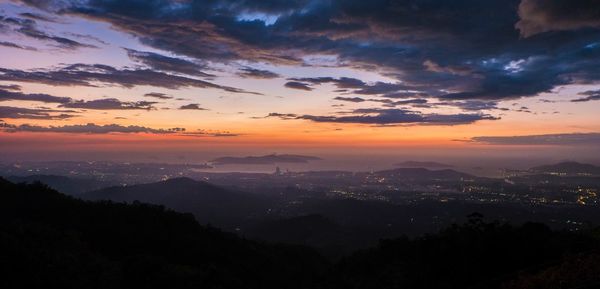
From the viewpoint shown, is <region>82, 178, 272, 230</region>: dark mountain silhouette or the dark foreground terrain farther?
<region>82, 178, 272, 230</region>: dark mountain silhouette

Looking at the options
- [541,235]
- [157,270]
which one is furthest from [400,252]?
[157,270]

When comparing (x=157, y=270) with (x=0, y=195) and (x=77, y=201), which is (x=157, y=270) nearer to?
(x=77, y=201)

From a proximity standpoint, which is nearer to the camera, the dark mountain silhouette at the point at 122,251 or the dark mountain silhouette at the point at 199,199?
the dark mountain silhouette at the point at 122,251

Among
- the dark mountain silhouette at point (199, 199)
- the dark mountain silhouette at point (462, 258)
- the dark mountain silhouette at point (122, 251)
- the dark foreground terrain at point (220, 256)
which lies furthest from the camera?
the dark mountain silhouette at point (199, 199)

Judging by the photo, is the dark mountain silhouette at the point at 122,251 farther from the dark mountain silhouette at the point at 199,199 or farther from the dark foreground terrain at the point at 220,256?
the dark mountain silhouette at the point at 199,199

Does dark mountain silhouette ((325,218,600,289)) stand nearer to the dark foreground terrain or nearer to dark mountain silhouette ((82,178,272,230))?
the dark foreground terrain

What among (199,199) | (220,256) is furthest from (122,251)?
(199,199)

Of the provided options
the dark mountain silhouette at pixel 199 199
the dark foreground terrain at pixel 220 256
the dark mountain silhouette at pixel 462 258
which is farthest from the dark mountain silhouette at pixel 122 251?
the dark mountain silhouette at pixel 199 199

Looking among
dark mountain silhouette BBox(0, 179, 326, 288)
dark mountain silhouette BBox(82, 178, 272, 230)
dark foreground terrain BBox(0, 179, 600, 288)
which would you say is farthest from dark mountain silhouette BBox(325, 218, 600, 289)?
dark mountain silhouette BBox(82, 178, 272, 230)
